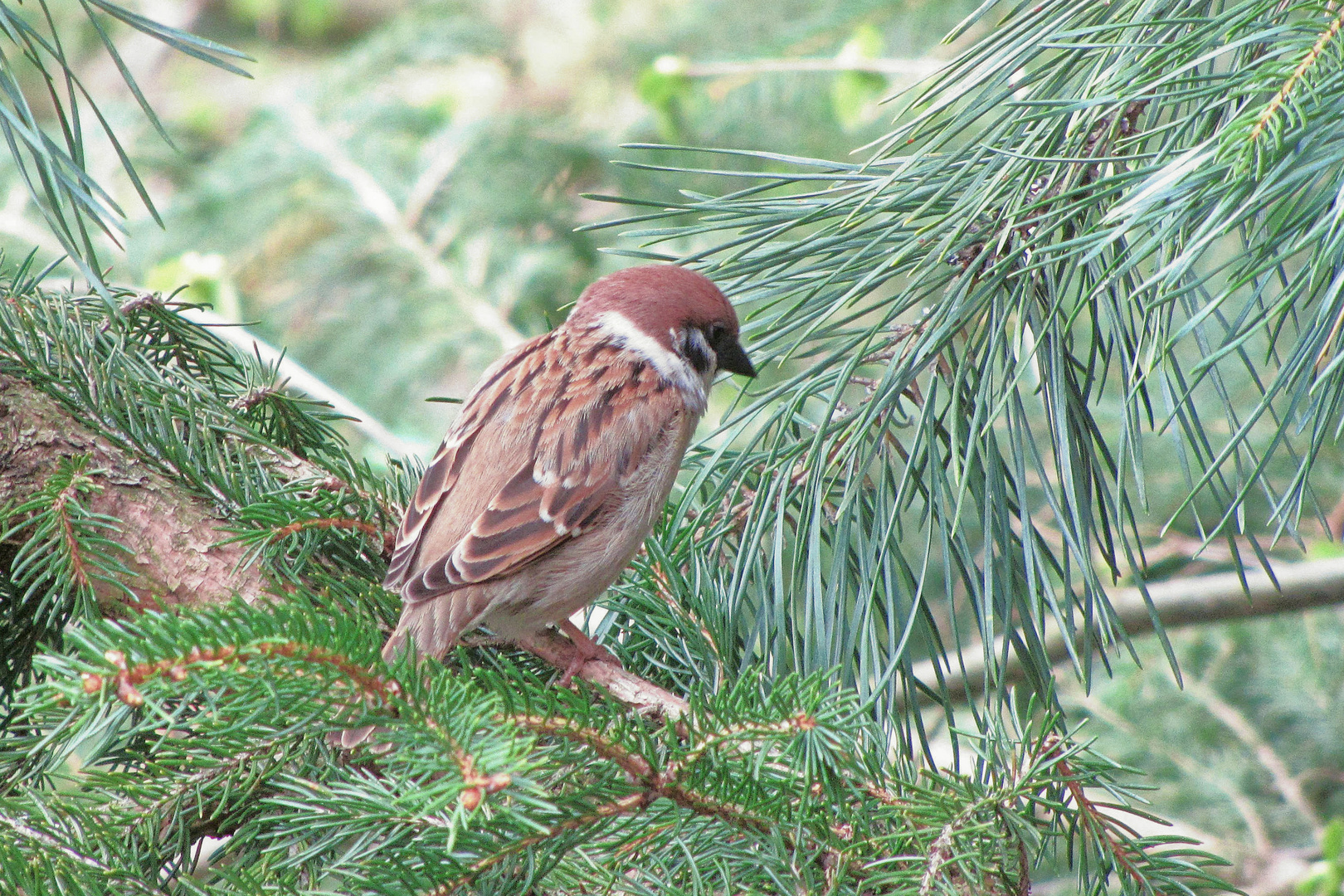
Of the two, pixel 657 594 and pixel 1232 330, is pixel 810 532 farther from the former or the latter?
pixel 1232 330

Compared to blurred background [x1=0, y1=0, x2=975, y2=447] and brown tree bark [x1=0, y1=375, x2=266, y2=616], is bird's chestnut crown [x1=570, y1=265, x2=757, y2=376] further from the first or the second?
brown tree bark [x1=0, y1=375, x2=266, y2=616]

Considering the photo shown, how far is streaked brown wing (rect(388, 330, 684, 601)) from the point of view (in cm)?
182

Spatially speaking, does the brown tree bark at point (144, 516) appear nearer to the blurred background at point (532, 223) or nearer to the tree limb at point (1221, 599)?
the blurred background at point (532, 223)

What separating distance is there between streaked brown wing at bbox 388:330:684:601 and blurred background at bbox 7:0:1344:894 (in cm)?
66

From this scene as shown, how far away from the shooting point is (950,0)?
3.14m

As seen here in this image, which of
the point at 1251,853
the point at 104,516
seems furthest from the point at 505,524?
the point at 1251,853

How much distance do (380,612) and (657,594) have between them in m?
0.41

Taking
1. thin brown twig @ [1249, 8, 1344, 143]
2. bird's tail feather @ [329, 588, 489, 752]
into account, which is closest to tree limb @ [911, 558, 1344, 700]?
bird's tail feather @ [329, 588, 489, 752]

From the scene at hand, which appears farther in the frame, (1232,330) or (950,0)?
(950,0)

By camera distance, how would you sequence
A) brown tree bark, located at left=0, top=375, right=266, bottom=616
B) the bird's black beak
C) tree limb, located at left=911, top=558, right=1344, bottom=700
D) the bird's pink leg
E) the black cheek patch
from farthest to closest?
1. tree limb, located at left=911, top=558, right=1344, bottom=700
2. the black cheek patch
3. the bird's black beak
4. the bird's pink leg
5. brown tree bark, located at left=0, top=375, right=266, bottom=616

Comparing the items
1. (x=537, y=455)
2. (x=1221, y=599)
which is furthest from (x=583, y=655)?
(x=1221, y=599)

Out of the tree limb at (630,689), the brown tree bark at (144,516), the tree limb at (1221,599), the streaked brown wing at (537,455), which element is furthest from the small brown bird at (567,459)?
the tree limb at (1221,599)

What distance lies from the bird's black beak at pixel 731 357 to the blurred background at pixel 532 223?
59 centimetres

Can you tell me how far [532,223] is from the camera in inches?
147
